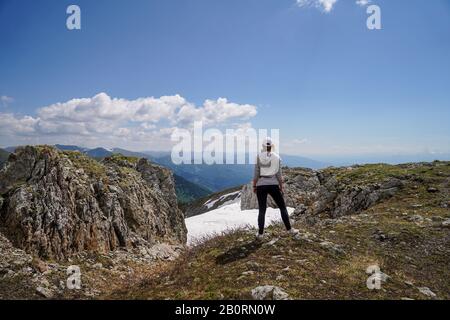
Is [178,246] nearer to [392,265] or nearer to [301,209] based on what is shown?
[301,209]

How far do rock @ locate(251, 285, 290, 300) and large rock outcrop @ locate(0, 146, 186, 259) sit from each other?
13.0 metres

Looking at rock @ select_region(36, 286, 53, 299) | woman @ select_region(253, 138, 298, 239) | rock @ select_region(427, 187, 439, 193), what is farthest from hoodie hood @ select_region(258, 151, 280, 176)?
rock @ select_region(427, 187, 439, 193)

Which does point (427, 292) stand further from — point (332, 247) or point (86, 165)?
point (86, 165)

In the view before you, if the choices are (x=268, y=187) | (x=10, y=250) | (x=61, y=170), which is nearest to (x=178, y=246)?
(x=61, y=170)

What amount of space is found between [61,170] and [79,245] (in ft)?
17.0

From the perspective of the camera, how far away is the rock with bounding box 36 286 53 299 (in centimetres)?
1191

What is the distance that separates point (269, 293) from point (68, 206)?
15.2m

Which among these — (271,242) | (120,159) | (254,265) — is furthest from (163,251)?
(254,265)

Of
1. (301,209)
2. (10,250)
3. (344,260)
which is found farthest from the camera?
(301,209)

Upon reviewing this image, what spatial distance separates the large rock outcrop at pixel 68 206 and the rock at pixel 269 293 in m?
13.0

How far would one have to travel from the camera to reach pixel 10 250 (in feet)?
49.0

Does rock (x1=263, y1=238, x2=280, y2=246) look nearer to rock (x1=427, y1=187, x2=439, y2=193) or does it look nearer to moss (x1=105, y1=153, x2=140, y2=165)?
rock (x1=427, y1=187, x2=439, y2=193)

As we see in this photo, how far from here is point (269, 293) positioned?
8.34 m

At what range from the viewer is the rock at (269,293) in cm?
819
